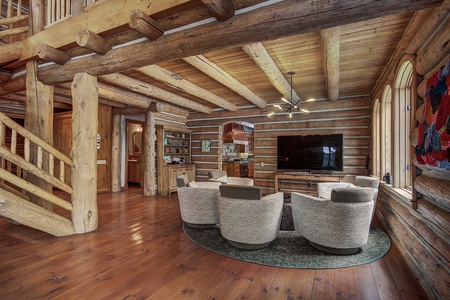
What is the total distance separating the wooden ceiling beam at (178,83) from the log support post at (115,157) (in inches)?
148

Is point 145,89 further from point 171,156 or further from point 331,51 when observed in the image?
point 331,51

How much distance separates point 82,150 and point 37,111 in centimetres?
132

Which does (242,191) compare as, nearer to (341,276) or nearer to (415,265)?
(341,276)

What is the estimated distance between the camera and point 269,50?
3.73 m

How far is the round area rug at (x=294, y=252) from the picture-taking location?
279 centimetres

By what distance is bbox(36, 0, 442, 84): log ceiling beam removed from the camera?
6.70ft

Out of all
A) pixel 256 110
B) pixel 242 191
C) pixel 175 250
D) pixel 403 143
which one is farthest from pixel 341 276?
pixel 256 110

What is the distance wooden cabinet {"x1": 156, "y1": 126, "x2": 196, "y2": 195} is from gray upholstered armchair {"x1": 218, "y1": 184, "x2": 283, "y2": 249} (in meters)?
4.31

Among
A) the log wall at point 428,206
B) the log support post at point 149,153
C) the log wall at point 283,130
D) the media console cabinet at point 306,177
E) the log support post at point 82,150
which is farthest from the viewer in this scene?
the log support post at point 149,153

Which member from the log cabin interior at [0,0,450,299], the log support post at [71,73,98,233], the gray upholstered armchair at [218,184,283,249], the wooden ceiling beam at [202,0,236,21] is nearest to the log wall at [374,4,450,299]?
the log cabin interior at [0,0,450,299]

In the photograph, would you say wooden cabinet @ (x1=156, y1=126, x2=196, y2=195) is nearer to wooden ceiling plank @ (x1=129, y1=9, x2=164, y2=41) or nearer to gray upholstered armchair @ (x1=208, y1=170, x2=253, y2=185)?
gray upholstered armchair @ (x1=208, y1=170, x2=253, y2=185)

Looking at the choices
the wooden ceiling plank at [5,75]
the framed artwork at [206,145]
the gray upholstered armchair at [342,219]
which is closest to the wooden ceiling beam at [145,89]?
the framed artwork at [206,145]

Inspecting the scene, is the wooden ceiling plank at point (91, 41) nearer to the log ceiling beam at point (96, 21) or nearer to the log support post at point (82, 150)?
the log ceiling beam at point (96, 21)

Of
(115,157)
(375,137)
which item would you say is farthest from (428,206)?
(115,157)
